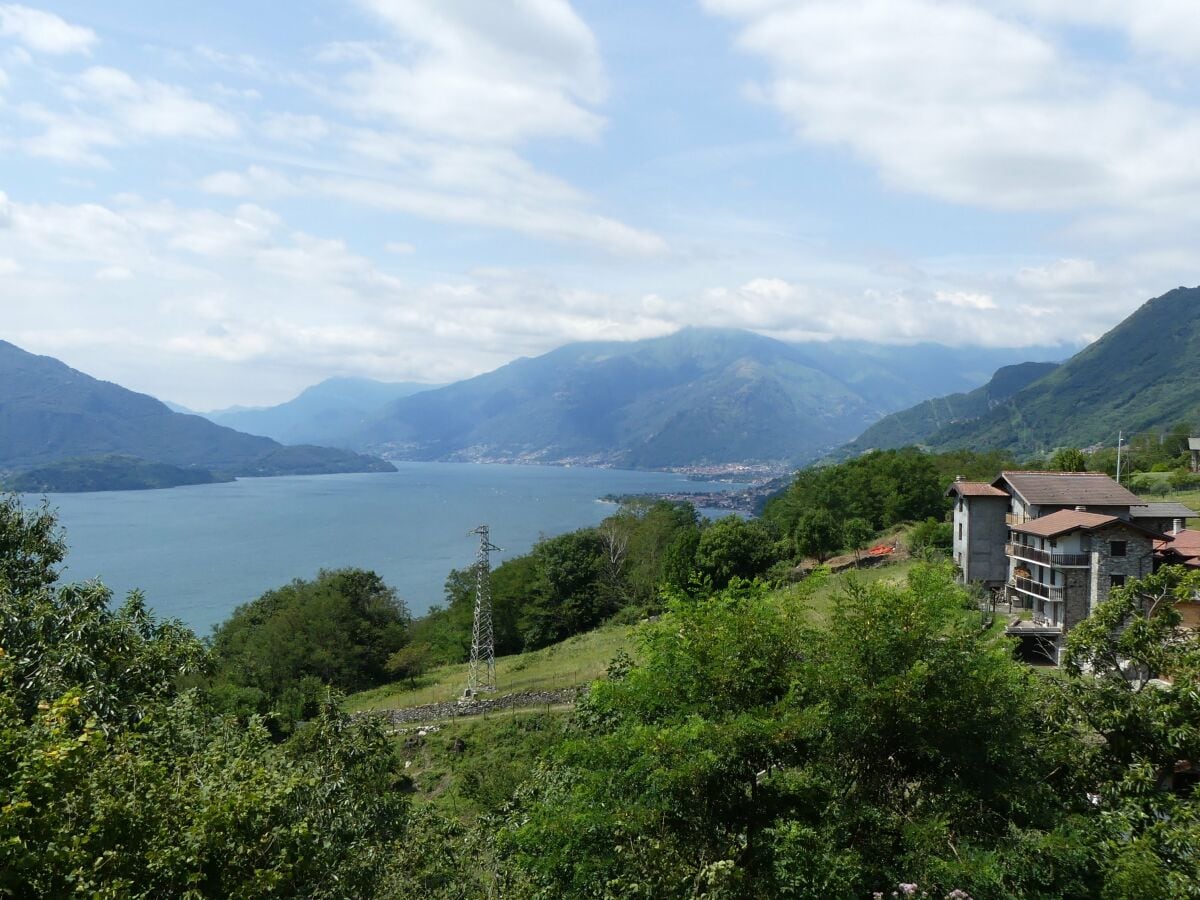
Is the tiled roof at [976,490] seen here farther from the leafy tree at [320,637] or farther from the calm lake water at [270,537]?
the calm lake water at [270,537]

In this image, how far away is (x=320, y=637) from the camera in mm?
46531

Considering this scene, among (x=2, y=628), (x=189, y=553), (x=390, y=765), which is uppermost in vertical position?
(x=2, y=628)

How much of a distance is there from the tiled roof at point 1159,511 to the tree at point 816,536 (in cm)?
1710

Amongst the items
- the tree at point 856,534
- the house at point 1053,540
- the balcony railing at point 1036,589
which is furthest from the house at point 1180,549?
the tree at point 856,534

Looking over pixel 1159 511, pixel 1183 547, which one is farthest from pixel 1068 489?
pixel 1183 547

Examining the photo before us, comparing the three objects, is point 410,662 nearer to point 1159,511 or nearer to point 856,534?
point 856,534

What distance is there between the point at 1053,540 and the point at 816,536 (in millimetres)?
19499

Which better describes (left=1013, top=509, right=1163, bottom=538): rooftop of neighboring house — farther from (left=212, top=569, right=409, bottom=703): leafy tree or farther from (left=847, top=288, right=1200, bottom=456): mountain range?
(left=847, top=288, right=1200, bottom=456): mountain range

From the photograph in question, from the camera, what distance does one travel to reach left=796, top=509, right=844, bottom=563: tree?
159 ft

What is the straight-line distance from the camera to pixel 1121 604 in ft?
38.3

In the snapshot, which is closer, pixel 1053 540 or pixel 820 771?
pixel 820 771

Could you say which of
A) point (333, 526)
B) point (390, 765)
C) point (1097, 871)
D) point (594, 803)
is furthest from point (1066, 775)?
point (333, 526)

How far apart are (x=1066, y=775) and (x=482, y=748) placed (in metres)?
20.3

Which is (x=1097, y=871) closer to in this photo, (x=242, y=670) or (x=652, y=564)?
(x=242, y=670)
